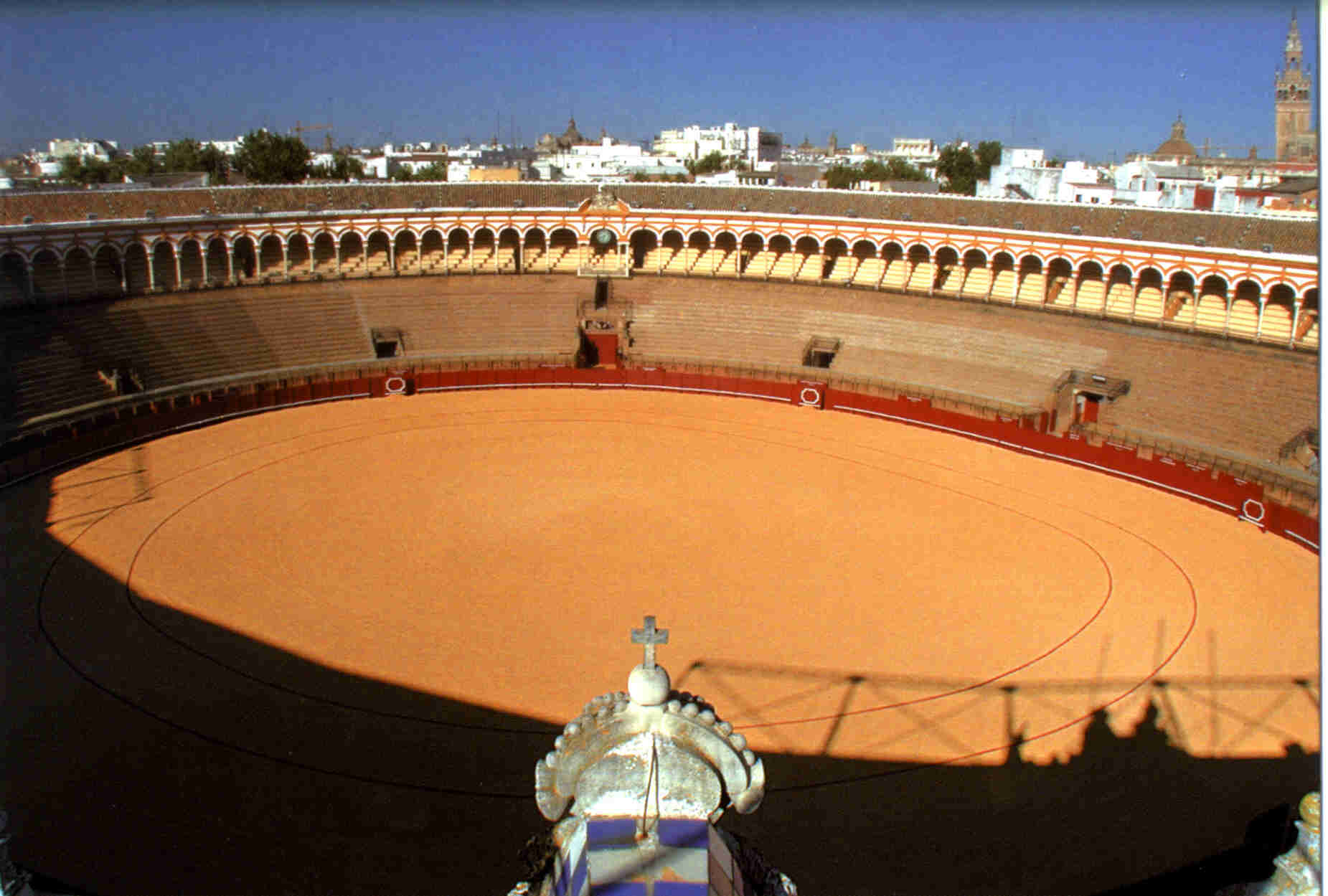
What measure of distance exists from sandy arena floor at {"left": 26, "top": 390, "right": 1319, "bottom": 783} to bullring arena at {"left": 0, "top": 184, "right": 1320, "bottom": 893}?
125 mm

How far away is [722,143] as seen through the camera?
14888 cm

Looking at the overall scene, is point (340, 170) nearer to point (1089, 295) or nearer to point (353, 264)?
point (353, 264)

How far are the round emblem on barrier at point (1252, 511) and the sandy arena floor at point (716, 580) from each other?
25.4 inches

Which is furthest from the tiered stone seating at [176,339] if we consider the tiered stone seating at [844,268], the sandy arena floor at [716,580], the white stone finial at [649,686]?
the white stone finial at [649,686]

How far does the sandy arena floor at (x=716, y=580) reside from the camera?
18.4m

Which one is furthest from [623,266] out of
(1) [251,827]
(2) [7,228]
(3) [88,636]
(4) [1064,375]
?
(1) [251,827]

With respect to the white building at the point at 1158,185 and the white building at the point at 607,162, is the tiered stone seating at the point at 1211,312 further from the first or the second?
the white building at the point at 607,162

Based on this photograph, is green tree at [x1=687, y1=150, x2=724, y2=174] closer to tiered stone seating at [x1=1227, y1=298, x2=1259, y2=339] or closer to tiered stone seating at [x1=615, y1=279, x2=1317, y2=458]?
Result: tiered stone seating at [x1=615, y1=279, x2=1317, y2=458]

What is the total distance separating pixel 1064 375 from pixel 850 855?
26.2 meters

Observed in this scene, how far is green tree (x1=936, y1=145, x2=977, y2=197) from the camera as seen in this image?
78438 millimetres

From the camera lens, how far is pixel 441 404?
1484 inches

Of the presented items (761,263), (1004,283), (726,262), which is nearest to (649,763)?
(1004,283)

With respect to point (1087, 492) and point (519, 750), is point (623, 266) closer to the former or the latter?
point (1087, 492)

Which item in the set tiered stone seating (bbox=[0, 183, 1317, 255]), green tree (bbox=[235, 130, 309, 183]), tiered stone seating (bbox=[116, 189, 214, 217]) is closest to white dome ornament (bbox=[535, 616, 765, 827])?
tiered stone seating (bbox=[0, 183, 1317, 255])
